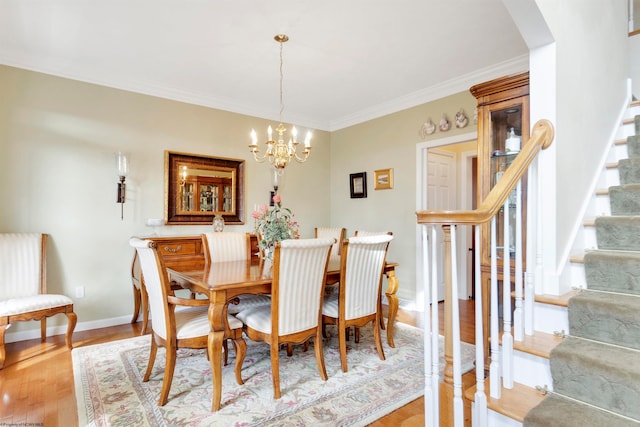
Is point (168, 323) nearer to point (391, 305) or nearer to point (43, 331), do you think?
point (391, 305)

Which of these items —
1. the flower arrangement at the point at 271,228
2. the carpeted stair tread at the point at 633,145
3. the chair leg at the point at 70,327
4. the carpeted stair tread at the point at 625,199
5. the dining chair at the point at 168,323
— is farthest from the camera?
the chair leg at the point at 70,327

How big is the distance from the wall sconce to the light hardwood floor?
4.15ft

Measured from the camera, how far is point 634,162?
1991 mm

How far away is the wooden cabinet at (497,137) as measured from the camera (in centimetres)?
218

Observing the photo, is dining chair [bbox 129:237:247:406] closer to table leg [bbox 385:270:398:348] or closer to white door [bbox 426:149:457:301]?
table leg [bbox 385:270:398:348]

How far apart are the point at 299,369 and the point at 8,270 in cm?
269

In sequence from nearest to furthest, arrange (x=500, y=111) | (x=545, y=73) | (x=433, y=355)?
(x=433, y=355) → (x=545, y=73) → (x=500, y=111)

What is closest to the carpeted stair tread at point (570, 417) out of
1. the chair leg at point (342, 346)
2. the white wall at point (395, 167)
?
the chair leg at point (342, 346)

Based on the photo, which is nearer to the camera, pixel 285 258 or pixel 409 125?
pixel 285 258

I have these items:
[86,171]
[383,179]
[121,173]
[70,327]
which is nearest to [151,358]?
[70,327]

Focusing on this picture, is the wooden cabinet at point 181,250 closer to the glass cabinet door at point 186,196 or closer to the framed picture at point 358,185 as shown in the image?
the glass cabinet door at point 186,196

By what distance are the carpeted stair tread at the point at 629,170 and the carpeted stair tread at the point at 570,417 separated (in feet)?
4.77

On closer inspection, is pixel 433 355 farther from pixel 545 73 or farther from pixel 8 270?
pixel 8 270

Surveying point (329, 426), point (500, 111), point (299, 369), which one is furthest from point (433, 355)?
point (500, 111)
